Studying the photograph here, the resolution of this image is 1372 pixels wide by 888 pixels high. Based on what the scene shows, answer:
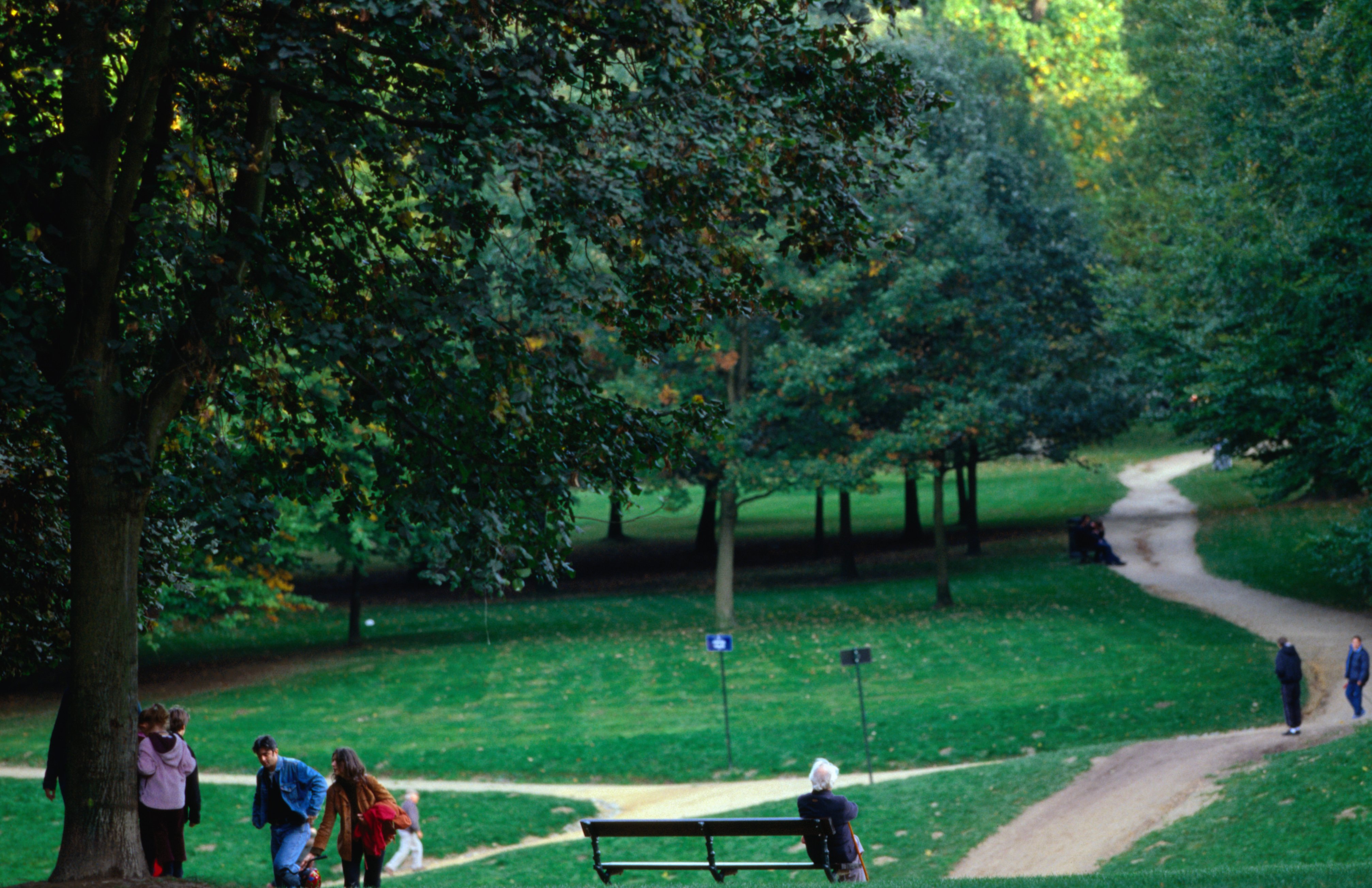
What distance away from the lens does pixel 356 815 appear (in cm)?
995

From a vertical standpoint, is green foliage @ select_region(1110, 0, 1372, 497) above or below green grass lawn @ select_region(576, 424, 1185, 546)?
above

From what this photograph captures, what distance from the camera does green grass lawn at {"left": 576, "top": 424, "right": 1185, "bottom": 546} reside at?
49.5m

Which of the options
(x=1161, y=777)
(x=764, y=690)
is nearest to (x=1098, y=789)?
(x=1161, y=777)

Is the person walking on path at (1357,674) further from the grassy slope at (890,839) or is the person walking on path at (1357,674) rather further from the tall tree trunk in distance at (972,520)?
the tall tree trunk in distance at (972,520)

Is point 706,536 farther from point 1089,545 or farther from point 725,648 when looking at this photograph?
point 725,648

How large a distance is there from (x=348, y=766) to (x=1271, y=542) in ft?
104

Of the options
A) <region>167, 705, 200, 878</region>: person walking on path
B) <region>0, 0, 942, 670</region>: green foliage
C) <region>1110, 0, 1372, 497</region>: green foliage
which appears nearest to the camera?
<region>0, 0, 942, 670</region>: green foliage

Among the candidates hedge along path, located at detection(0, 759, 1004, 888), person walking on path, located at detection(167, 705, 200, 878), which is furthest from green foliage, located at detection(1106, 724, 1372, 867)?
person walking on path, located at detection(167, 705, 200, 878)

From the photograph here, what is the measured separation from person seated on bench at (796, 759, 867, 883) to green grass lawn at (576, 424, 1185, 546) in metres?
29.9

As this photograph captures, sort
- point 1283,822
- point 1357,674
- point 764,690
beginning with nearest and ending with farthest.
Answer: point 1283,822 → point 1357,674 → point 764,690

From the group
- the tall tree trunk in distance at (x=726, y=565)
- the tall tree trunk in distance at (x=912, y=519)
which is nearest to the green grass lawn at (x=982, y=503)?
the tall tree trunk in distance at (x=912, y=519)

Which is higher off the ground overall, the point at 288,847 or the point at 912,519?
the point at 912,519

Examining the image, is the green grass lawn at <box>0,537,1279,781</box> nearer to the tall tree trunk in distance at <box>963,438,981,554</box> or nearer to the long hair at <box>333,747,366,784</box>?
the tall tree trunk in distance at <box>963,438,981,554</box>

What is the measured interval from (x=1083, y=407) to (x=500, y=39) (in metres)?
27.5
